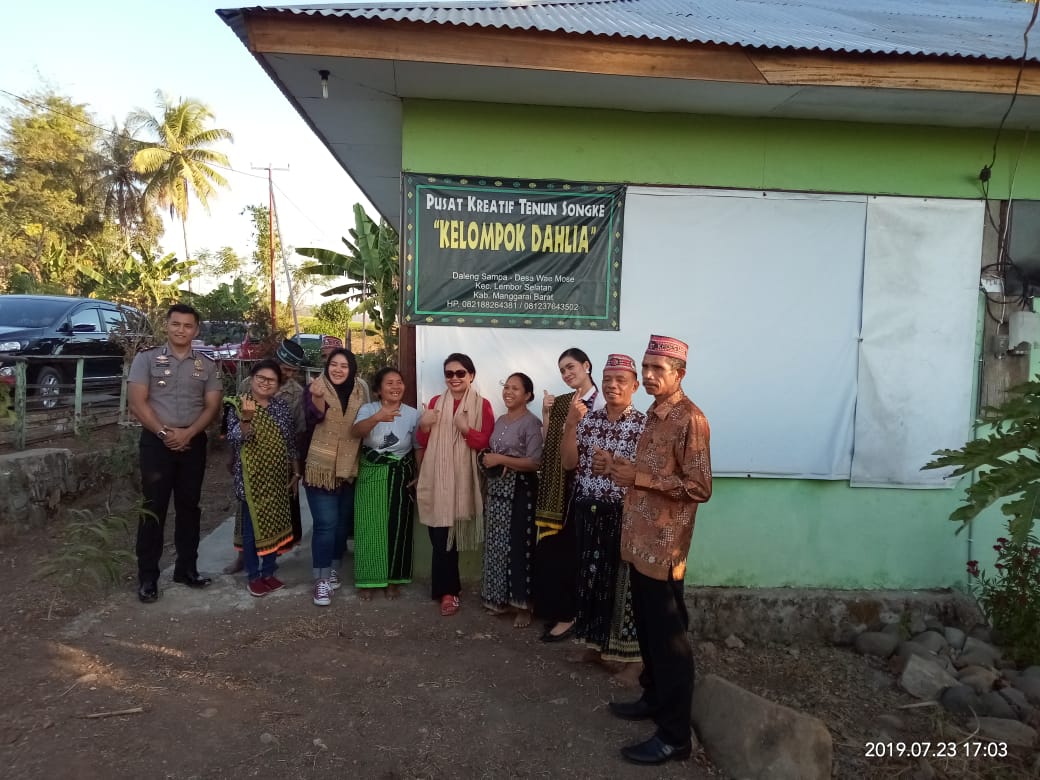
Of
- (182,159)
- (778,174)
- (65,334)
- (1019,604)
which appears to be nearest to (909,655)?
(1019,604)

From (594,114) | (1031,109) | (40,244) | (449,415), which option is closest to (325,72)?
(594,114)

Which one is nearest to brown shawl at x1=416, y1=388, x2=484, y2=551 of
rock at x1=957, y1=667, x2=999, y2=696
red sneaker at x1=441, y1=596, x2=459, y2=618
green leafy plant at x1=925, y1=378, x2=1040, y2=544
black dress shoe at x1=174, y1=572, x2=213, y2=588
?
red sneaker at x1=441, y1=596, x2=459, y2=618

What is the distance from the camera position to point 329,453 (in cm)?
427

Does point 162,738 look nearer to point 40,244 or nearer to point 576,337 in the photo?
point 576,337

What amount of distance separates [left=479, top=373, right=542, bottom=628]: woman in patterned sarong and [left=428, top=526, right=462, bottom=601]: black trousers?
0.66 ft

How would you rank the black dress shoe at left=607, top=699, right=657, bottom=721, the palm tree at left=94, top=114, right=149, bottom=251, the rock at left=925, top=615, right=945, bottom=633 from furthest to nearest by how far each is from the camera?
the palm tree at left=94, top=114, right=149, bottom=251 → the rock at left=925, top=615, right=945, bottom=633 → the black dress shoe at left=607, top=699, right=657, bottom=721

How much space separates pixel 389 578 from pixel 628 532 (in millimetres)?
2056

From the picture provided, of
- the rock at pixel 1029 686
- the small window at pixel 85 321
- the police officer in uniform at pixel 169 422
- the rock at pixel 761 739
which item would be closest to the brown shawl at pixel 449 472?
the police officer in uniform at pixel 169 422

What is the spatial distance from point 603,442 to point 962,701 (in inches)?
90.5

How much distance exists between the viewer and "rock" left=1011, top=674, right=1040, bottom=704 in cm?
362

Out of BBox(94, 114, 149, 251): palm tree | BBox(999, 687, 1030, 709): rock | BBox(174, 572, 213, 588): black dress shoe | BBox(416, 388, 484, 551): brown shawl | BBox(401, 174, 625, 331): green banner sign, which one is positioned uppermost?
BBox(94, 114, 149, 251): palm tree

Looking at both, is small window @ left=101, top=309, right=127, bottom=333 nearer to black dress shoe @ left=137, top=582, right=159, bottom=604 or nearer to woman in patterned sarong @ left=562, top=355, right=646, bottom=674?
black dress shoe @ left=137, top=582, right=159, bottom=604

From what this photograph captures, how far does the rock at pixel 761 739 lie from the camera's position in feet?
8.73

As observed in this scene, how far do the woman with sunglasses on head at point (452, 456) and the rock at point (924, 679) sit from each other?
2575 millimetres
